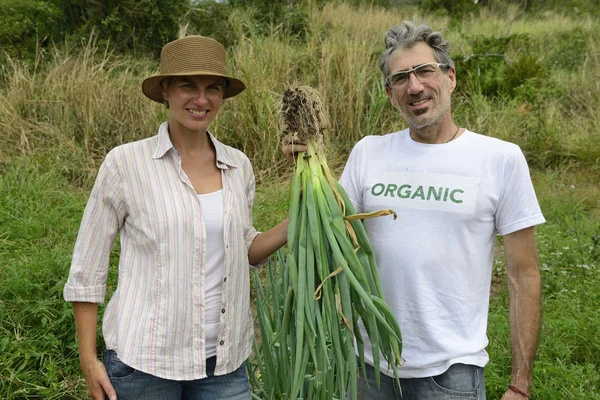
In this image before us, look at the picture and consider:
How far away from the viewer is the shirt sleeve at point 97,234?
1653 millimetres

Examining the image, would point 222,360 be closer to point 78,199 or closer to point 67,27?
point 78,199

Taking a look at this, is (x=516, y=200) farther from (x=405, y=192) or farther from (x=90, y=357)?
(x=90, y=357)

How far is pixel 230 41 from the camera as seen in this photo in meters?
7.93

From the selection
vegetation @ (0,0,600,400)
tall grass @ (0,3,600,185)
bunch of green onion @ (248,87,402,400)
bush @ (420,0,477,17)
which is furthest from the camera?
bush @ (420,0,477,17)

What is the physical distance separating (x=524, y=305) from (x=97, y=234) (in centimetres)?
117

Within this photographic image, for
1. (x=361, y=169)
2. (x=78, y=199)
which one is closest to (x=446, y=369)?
(x=361, y=169)

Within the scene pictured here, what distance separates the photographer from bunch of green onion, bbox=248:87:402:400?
1.46 meters

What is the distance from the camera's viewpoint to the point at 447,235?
1589 mm

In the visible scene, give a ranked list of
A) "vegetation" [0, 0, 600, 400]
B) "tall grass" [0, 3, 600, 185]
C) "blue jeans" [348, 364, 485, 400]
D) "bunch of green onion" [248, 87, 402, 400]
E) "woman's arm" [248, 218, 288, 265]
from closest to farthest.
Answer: "bunch of green onion" [248, 87, 402, 400] < "blue jeans" [348, 364, 485, 400] < "woman's arm" [248, 218, 288, 265] < "vegetation" [0, 0, 600, 400] < "tall grass" [0, 3, 600, 185]

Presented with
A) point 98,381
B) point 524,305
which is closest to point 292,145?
point 524,305

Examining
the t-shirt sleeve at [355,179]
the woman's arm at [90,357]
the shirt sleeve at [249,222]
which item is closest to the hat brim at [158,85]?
the shirt sleeve at [249,222]

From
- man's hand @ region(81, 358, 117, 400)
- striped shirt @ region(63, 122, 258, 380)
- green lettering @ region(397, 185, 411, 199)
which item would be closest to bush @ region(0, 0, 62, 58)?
striped shirt @ region(63, 122, 258, 380)

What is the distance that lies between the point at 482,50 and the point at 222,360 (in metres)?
7.14

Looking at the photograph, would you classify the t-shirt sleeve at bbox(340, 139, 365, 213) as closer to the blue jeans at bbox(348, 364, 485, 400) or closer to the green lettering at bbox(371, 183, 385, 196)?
the green lettering at bbox(371, 183, 385, 196)
